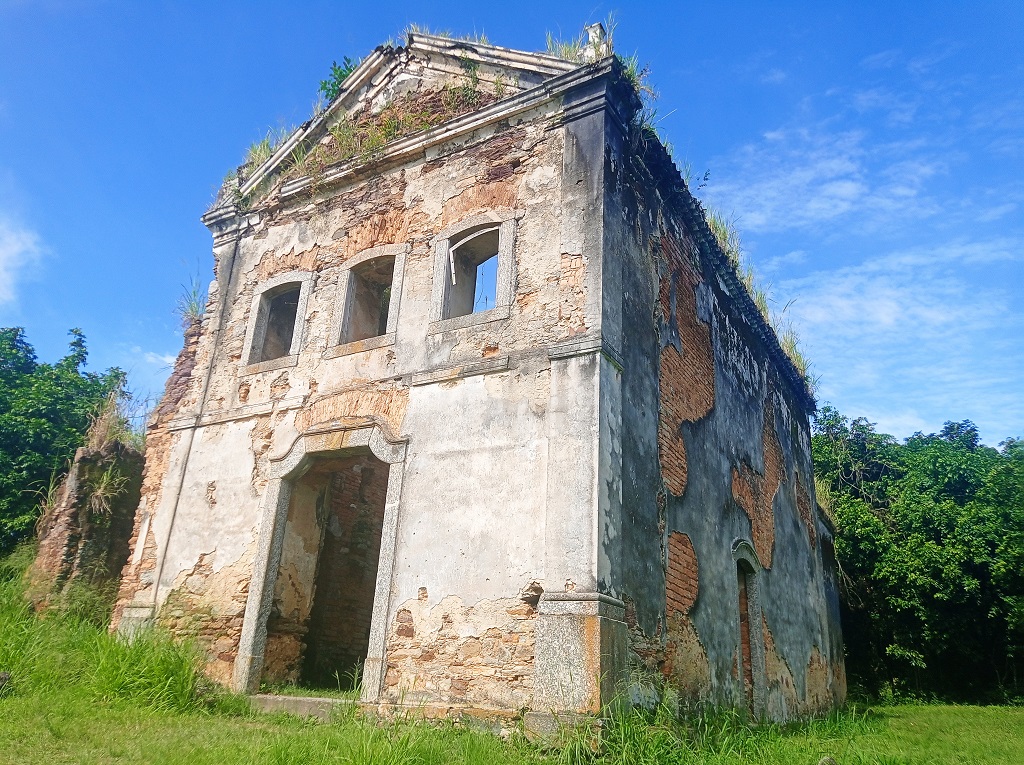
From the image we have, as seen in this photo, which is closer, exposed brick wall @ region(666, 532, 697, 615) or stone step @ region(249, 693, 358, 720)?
stone step @ region(249, 693, 358, 720)

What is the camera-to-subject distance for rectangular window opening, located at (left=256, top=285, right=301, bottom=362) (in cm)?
952

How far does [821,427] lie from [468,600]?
53.5 ft

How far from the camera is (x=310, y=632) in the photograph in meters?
8.39

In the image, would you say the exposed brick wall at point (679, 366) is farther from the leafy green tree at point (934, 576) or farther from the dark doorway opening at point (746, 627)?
the leafy green tree at point (934, 576)

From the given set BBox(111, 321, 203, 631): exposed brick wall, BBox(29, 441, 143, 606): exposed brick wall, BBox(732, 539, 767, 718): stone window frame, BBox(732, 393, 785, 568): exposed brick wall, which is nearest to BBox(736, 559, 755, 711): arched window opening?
BBox(732, 539, 767, 718): stone window frame

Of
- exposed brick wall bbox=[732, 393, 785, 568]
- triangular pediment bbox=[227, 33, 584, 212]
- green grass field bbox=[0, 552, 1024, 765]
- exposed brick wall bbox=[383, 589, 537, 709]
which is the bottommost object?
green grass field bbox=[0, 552, 1024, 765]

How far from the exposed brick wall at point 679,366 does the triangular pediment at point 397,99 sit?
2.45 m

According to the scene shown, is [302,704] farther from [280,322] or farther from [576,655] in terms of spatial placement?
[280,322]

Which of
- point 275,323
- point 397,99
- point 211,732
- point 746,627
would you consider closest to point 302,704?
point 211,732

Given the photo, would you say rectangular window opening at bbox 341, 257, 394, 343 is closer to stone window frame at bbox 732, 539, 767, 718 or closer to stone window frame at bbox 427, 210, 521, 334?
stone window frame at bbox 427, 210, 521, 334

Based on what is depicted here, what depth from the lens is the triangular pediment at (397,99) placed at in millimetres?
8523

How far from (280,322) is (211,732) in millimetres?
5176

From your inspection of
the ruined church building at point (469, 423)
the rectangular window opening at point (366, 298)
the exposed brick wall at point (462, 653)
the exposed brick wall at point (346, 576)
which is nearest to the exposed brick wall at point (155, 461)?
the ruined church building at point (469, 423)

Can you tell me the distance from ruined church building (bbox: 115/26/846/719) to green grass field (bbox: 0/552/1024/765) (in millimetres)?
386
